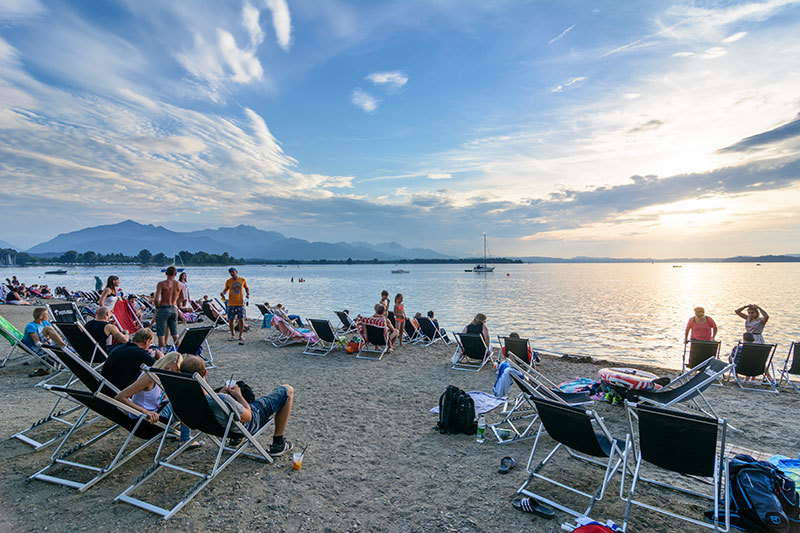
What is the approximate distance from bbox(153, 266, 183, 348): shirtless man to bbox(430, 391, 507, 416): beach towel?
593 cm

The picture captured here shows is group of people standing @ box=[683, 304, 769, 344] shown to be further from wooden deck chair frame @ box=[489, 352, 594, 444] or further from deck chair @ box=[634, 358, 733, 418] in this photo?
wooden deck chair frame @ box=[489, 352, 594, 444]

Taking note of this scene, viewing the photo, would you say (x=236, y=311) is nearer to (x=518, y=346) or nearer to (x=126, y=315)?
(x=126, y=315)

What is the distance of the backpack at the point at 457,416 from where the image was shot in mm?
4566

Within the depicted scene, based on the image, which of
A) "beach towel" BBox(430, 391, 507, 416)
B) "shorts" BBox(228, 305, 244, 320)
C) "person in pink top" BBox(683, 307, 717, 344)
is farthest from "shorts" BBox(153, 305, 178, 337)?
"person in pink top" BBox(683, 307, 717, 344)

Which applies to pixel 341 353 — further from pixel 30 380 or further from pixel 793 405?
pixel 793 405

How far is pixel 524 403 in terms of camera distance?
217 inches

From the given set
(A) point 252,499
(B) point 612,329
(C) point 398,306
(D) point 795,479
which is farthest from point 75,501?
(B) point 612,329

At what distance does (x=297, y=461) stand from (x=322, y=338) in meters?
5.64

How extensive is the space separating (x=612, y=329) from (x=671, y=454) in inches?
636

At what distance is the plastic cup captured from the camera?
3.64 metres

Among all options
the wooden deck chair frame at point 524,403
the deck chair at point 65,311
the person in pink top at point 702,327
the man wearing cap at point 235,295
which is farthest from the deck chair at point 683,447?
the deck chair at point 65,311

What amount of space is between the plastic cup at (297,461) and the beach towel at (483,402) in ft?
6.80

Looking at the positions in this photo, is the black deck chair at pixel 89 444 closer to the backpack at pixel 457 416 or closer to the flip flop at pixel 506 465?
the backpack at pixel 457 416

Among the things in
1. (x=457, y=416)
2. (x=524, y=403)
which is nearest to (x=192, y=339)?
(x=457, y=416)
